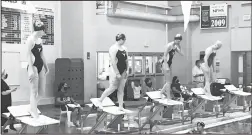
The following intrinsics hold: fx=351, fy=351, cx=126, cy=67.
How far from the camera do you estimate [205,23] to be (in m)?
4.92

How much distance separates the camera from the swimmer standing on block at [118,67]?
469 centimetres

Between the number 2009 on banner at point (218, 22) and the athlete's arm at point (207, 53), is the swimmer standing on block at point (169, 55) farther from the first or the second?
the athlete's arm at point (207, 53)

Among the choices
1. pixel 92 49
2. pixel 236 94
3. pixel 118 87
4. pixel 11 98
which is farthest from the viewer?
pixel 236 94

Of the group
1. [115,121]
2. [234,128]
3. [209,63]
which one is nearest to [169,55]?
[209,63]

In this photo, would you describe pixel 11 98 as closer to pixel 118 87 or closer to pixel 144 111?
pixel 118 87

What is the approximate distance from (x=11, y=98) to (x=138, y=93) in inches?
71.6

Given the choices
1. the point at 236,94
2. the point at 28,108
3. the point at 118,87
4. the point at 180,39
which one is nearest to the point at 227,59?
the point at 236,94

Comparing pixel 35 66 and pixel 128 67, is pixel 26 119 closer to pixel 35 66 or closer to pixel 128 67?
pixel 35 66

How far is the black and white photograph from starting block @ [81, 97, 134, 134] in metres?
0.01

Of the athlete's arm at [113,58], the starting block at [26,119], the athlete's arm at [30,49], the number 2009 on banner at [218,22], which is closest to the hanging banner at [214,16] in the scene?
the number 2009 on banner at [218,22]

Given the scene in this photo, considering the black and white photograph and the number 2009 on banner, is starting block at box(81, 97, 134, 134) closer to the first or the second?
the black and white photograph

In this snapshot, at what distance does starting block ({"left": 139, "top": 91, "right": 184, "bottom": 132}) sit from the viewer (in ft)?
17.0

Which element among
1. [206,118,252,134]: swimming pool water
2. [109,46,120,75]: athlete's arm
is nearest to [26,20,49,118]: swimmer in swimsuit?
[109,46,120,75]: athlete's arm

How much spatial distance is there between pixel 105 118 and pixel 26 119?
56.6 inches
